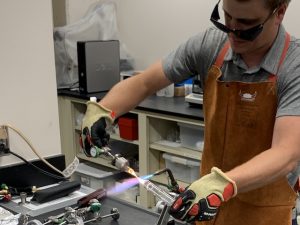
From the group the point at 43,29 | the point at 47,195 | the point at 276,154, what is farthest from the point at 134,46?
the point at 276,154

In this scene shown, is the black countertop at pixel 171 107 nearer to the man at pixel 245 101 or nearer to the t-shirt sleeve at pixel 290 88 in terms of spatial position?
the man at pixel 245 101

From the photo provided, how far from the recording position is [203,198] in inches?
35.7

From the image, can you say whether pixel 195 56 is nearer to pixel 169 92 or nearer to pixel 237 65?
pixel 237 65

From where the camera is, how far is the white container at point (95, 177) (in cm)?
301

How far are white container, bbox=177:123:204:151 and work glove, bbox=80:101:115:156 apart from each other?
1.34 metres

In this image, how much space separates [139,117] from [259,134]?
162 centimetres

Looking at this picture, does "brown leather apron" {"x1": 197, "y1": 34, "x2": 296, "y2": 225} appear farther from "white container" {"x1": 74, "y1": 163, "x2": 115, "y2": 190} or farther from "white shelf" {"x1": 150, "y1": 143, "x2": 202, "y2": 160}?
"white container" {"x1": 74, "y1": 163, "x2": 115, "y2": 190}

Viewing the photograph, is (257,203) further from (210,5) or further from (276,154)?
(210,5)

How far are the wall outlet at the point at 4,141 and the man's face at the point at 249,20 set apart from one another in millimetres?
833

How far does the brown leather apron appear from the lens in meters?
1.22

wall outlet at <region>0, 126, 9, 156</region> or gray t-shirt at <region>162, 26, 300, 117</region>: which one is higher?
gray t-shirt at <region>162, 26, 300, 117</region>

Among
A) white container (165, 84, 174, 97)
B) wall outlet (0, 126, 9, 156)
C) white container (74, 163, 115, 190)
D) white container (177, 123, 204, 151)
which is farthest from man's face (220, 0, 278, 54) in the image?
white container (74, 163, 115, 190)

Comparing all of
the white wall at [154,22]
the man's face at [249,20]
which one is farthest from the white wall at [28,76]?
the white wall at [154,22]

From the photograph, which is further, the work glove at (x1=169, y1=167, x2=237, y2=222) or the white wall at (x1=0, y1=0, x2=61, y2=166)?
the white wall at (x1=0, y1=0, x2=61, y2=166)
